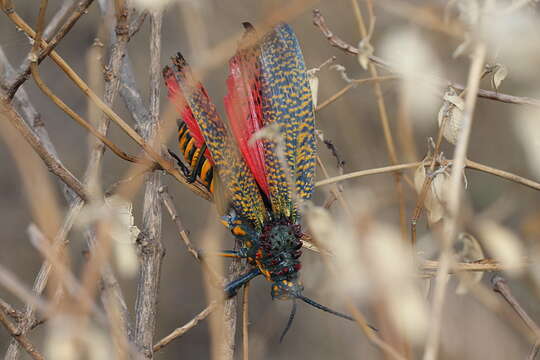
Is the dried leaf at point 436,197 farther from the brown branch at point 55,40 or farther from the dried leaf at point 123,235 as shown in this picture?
the brown branch at point 55,40

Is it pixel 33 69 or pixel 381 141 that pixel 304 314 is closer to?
pixel 381 141

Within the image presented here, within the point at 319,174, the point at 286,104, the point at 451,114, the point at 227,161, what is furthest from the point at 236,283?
the point at 319,174

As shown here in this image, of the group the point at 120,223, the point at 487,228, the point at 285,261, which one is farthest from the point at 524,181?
the point at 120,223

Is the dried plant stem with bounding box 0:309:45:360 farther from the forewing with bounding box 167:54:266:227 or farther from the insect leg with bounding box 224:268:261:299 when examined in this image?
the forewing with bounding box 167:54:266:227

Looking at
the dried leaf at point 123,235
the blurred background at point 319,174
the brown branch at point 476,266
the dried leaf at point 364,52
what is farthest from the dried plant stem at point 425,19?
the blurred background at point 319,174

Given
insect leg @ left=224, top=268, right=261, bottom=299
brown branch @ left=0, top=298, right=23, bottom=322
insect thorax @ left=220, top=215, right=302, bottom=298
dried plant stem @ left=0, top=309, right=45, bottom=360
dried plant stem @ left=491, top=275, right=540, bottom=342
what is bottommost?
dried plant stem @ left=0, top=309, right=45, bottom=360

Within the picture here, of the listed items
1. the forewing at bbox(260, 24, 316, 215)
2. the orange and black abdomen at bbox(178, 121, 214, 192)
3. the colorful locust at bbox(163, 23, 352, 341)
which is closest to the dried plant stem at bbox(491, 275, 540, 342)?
the colorful locust at bbox(163, 23, 352, 341)
